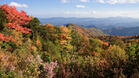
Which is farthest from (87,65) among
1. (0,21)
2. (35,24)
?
(35,24)

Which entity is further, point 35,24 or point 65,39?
point 65,39

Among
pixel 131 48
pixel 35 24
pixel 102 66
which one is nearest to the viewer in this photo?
pixel 102 66

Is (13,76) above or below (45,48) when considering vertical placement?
above

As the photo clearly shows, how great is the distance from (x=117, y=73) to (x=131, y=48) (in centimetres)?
114

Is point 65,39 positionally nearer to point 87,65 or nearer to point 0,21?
point 0,21

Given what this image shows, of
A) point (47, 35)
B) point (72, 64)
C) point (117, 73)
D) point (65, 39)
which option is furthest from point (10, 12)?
point (117, 73)

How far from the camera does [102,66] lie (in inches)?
123

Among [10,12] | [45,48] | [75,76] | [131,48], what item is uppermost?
[10,12]

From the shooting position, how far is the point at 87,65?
352 cm

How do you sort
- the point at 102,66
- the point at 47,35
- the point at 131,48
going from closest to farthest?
the point at 102,66 → the point at 131,48 → the point at 47,35

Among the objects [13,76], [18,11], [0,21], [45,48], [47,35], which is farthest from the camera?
[47,35]

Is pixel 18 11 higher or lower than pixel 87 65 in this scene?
higher

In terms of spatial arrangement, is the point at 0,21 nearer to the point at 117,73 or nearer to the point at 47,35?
the point at 47,35

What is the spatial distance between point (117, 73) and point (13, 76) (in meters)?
2.17
